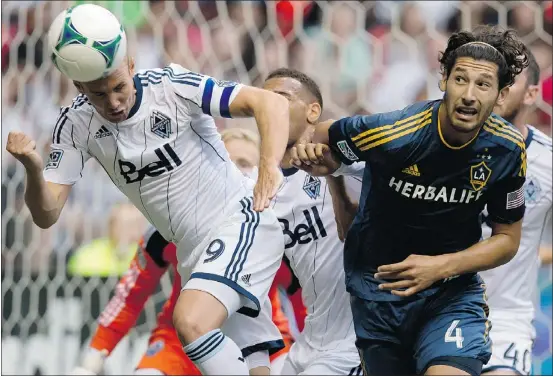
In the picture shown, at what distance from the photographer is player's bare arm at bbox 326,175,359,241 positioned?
3988 mm

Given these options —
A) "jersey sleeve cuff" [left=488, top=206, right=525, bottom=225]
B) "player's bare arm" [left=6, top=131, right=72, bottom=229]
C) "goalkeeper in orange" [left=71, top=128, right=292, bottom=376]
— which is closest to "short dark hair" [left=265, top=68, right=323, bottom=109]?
"goalkeeper in orange" [left=71, top=128, right=292, bottom=376]

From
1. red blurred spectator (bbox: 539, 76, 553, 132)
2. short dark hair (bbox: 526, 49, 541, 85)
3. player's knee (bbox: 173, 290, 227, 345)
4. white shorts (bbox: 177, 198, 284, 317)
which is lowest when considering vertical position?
player's knee (bbox: 173, 290, 227, 345)

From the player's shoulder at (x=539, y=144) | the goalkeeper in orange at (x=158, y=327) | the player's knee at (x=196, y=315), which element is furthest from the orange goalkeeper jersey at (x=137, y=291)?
the player's shoulder at (x=539, y=144)

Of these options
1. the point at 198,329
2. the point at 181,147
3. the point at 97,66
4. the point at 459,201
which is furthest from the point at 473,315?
the point at 97,66

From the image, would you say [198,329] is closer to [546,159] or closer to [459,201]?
[459,201]

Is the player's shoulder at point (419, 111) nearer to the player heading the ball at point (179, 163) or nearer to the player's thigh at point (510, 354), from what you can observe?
the player heading the ball at point (179, 163)

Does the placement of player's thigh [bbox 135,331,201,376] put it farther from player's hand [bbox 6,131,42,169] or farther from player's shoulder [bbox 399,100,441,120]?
player's shoulder [bbox 399,100,441,120]

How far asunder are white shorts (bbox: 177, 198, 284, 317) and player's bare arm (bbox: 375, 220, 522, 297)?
0.57 meters

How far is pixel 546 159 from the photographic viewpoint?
474 centimetres

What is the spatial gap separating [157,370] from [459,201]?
2.04 metres

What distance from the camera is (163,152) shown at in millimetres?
4012

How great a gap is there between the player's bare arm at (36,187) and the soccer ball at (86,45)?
0.30 meters

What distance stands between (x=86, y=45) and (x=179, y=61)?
11.0 feet

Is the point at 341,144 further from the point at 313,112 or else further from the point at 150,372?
the point at 150,372
